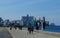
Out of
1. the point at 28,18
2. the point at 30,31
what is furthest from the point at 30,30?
the point at 28,18

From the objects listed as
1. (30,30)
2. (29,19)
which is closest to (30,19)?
(29,19)

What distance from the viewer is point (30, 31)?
44.7 m

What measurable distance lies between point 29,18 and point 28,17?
3027mm

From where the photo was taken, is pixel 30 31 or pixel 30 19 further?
pixel 30 19

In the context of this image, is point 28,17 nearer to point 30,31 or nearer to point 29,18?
point 29,18

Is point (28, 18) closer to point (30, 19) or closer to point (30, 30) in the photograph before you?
point (30, 19)

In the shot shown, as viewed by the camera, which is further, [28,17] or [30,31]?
[28,17]

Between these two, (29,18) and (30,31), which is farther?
(29,18)

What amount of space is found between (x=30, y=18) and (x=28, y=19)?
3.38 m


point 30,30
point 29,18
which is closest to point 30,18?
point 29,18

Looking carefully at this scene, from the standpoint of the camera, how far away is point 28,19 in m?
66.9

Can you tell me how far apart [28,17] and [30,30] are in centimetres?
2186

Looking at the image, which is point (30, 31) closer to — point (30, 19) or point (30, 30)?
point (30, 30)

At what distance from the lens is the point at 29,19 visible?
68688 mm
